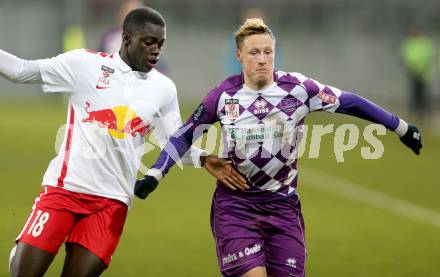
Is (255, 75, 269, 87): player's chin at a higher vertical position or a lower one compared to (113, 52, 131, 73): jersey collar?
lower

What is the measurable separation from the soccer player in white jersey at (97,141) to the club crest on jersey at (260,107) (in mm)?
421

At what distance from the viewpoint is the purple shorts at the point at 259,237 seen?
6.64 metres

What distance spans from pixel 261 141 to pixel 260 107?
23cm

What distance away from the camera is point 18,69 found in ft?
21.0

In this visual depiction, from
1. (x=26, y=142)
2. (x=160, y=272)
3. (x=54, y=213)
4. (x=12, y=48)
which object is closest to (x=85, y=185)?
(x=54, y=213)

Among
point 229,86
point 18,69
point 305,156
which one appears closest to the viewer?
point 18,69

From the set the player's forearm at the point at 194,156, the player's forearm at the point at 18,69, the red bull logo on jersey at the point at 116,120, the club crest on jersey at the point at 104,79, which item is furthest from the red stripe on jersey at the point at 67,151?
the player's forearm at the point at 194,156

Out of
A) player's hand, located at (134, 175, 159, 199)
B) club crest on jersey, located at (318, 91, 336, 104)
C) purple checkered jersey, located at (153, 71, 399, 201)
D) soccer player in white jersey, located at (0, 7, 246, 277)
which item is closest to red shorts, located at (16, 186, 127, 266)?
soccer player in white jersey, located at (0, 7, 246, 277)

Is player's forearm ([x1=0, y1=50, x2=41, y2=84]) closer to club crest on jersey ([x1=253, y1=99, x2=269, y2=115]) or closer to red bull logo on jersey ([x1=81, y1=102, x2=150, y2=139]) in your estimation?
red bull logo on jersey ([x1=81, y1=102, x2=150, y2=139])

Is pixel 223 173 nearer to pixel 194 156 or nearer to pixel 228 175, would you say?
pixel 228 175

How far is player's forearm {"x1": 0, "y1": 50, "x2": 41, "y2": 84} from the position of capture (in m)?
6.34

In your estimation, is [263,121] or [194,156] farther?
[194,156]

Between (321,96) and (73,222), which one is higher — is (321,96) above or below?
above

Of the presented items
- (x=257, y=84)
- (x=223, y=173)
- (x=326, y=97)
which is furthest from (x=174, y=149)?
(x=326, y=97)
